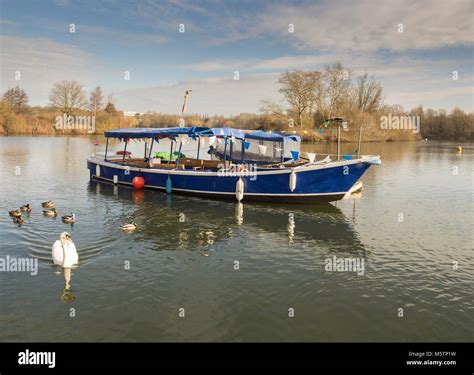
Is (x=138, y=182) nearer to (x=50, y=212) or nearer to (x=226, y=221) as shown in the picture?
(x=50, y=212)

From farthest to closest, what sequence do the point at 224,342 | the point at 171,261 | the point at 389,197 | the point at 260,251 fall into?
the point at 389,197 → the point at 260,251 → the point at 171,261 → the point at 224,342

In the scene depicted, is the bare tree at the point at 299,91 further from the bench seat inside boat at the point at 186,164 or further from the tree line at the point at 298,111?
the bench seat inside boat at the point at 186,164

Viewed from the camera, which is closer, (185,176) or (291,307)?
(291,307)

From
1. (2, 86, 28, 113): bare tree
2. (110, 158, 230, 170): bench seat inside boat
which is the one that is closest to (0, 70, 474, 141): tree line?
(2, 86, 28, 113): bare tree

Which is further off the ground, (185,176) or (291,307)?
(185,176)

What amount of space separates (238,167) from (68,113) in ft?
290

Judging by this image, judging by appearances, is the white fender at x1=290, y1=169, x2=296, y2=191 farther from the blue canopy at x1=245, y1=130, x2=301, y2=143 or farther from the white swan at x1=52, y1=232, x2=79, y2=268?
the white swan at x1=52, y1=232, x2=79, y2=268

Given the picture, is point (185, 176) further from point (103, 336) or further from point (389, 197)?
point (103, 336)

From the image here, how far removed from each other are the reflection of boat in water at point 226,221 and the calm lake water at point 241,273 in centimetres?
9

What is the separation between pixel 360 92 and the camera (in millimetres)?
102250

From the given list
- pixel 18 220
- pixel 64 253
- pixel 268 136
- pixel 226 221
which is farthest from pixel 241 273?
pixel 268 136

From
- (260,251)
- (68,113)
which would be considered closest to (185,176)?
(260,251)

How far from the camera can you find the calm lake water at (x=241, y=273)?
9.10m

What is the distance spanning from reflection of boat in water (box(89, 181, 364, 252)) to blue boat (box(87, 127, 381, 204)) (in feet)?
2.61
